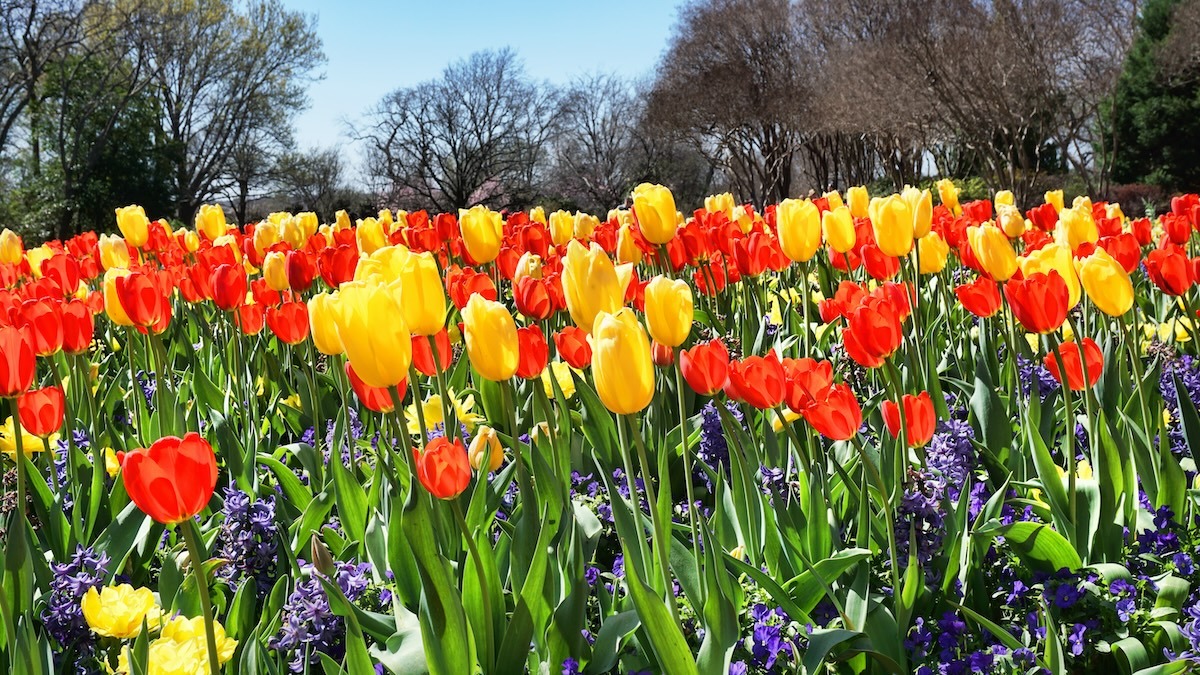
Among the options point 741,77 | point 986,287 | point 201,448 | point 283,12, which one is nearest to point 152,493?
point 201,448

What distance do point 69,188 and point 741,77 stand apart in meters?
19.1

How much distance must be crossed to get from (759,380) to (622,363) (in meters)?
0.43

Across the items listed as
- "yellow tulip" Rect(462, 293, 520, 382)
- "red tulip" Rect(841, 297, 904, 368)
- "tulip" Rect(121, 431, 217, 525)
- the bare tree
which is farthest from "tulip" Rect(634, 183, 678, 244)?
the bare tree

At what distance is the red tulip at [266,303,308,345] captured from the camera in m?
2.60

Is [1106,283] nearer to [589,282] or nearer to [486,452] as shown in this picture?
[589,282]

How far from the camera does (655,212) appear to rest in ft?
10.2

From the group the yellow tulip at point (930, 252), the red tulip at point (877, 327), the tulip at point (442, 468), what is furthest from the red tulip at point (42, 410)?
the yellow tulip at point (930, 252)

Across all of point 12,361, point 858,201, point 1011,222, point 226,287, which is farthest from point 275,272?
point 1011,222

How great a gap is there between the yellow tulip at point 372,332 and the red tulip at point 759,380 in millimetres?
573

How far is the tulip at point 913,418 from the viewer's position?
183 centimetres

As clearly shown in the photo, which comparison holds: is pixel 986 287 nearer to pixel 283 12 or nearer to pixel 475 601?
pixel 475 601

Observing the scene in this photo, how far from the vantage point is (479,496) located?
6.08 feet

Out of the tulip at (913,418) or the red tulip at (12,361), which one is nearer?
the red tulip at (12,361)

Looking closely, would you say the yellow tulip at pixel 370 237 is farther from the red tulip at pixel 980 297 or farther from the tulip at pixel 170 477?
the tulip at pixel 170 477
